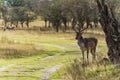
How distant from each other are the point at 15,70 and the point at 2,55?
28.9ft

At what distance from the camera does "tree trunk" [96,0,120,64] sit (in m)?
21.0

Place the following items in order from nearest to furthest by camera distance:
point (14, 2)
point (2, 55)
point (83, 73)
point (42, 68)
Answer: point (83, 73) < point (42, 68) < point (2, 55) < point (14, 2)

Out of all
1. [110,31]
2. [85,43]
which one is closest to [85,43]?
[85,43]

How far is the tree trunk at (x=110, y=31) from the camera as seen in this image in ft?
69.0

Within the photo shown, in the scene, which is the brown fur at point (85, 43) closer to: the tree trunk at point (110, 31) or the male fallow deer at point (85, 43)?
the male fallow deer at point (85, 43)

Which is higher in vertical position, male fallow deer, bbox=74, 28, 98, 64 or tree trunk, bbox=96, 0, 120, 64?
tree trunk, bbox=96, 0, 120, 64

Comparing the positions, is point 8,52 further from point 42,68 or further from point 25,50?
point 42,68

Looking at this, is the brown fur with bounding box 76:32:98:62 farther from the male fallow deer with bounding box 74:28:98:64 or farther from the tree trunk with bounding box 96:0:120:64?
the tree trunk with bounding box 96:0:120:64

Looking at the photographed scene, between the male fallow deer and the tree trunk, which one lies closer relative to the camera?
the tree trunk

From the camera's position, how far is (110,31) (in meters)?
21.8

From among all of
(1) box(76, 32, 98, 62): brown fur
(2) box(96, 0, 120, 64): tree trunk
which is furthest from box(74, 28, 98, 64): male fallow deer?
(2) box(96, 0, 120, 64): tree trunk

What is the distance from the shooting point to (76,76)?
1695cm

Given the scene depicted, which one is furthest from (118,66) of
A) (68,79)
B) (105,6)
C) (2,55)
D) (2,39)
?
(2,39)

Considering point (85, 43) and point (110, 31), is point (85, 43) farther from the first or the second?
point (110, 31)
